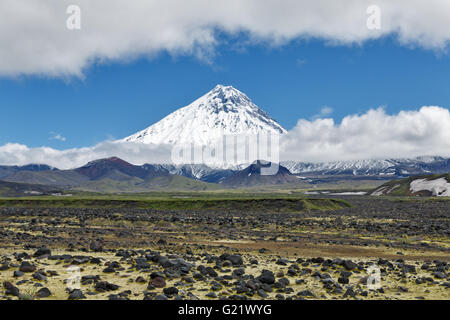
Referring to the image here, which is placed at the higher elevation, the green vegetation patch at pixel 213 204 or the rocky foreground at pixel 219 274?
the rocky foreground at pixel 219 274

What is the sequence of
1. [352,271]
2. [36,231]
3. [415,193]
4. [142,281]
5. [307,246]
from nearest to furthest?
[142,281] < [352,271] < [307,246] < [36,231] < [415,193]

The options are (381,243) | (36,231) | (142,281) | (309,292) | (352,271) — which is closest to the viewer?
(309,292)

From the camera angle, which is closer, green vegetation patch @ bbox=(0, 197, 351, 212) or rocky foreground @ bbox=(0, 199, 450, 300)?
rocky foreground @ bbox=(0, 199, 450, 300)

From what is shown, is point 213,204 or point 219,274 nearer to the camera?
point 219,274

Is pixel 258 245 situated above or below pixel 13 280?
below

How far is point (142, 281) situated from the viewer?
18.0 meters

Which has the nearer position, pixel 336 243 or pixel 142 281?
pixel 142 281

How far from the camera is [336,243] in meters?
38.0

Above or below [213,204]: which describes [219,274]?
above

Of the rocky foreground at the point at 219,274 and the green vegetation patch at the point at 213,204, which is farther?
the green vegetation patch at the point at 213,204

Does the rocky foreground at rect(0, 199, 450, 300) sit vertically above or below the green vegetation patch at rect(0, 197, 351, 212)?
above
